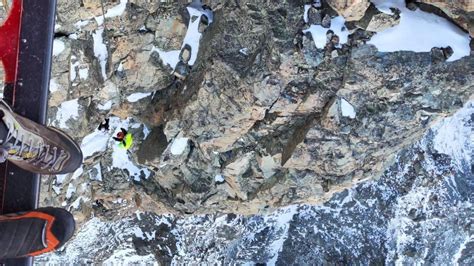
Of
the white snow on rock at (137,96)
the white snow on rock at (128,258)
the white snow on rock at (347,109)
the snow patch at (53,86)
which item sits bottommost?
the white snow on rock at (128,258)

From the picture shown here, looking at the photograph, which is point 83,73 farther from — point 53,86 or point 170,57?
point 170,57

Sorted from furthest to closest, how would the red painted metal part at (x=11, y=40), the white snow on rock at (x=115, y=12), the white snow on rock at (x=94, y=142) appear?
the white snow on rock at (x=94, y=142), the white snow on rock at (x=115, y=12), the red painted metal part at (x=11, y=40)

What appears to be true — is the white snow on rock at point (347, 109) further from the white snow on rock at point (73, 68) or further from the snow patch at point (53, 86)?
the snow patch at point (53, 86)

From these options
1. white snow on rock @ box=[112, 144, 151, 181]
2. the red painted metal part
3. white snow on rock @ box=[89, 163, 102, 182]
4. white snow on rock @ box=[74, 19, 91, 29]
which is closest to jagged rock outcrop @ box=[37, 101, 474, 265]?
white snow on rock @ box=[89, 163, 102, 182]

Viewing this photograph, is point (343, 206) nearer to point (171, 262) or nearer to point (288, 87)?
point (171, 262)

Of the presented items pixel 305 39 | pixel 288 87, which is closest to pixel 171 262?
pixel 288 87

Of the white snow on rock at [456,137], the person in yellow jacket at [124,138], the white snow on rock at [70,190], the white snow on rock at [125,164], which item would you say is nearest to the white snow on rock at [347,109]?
the person in yellow jacket at [124,138]
